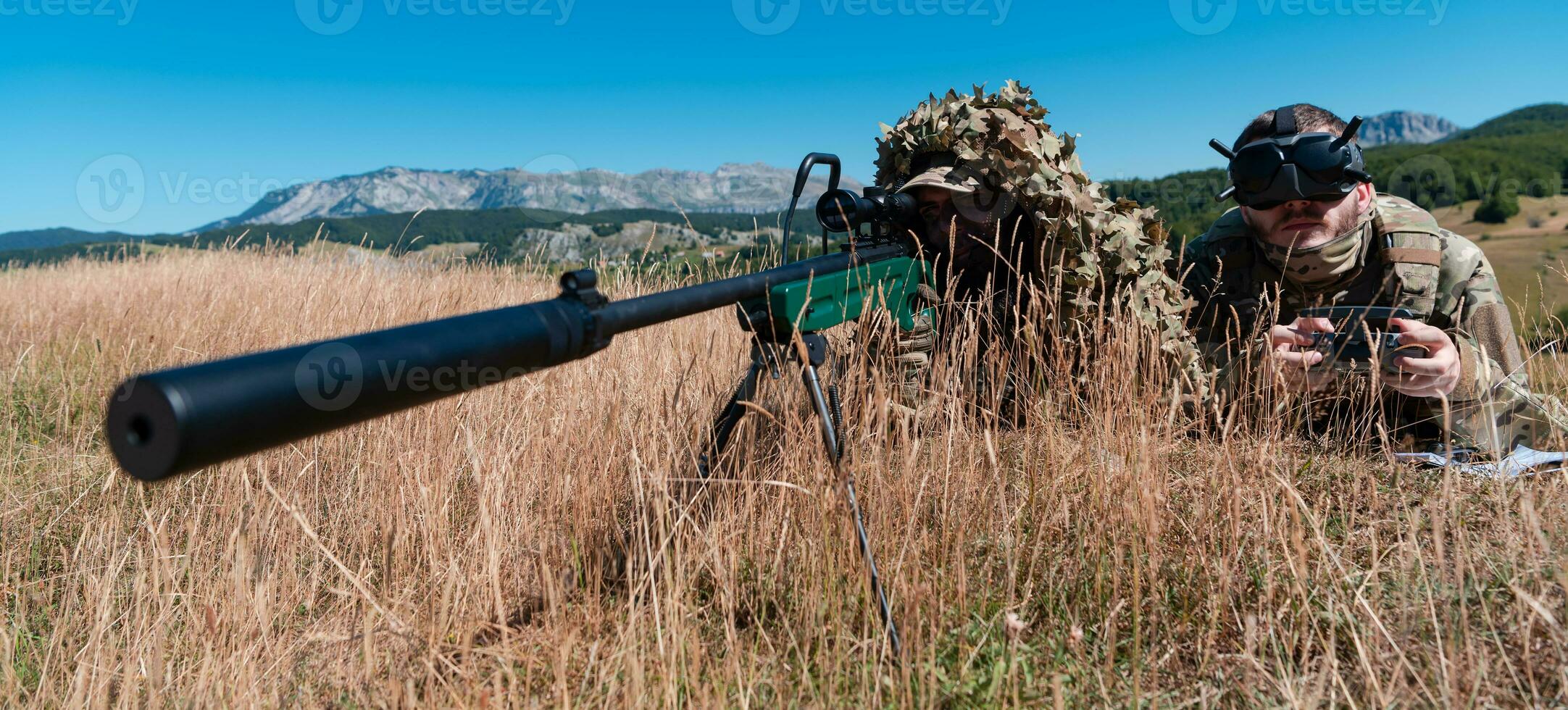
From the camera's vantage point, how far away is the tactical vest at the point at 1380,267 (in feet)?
11.0

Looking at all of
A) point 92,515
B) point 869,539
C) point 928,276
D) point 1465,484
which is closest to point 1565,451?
point 1465,484

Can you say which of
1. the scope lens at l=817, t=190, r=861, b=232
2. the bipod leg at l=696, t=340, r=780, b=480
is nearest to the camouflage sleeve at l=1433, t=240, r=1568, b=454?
the scope lens at l=817, t=190, r=861, b=232

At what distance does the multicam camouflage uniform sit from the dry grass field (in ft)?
1.19

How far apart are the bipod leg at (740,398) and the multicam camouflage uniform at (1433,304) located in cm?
208

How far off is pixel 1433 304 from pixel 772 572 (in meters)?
3.40

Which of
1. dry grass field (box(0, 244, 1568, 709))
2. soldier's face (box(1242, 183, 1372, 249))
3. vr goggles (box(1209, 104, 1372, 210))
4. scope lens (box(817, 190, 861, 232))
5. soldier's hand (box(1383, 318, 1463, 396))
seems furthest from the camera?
soldier's face (box(1242, 183, 1372, 249))

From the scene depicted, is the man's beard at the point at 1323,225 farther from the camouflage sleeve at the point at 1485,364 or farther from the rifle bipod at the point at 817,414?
the rifle bipod at the point at 817,414

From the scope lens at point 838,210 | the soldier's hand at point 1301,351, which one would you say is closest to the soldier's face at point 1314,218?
the soldier's hand at point 1301,351

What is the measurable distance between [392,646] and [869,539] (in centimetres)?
148

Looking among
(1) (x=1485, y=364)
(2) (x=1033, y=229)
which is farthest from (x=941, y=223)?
(1) (x=1485, y=364)

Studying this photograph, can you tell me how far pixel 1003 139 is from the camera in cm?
369

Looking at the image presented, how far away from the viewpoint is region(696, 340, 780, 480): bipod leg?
7.75ft

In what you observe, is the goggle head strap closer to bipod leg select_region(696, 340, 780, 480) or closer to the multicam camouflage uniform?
the multicam camouflage uniform

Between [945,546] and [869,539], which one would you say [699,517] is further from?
[945,546]
